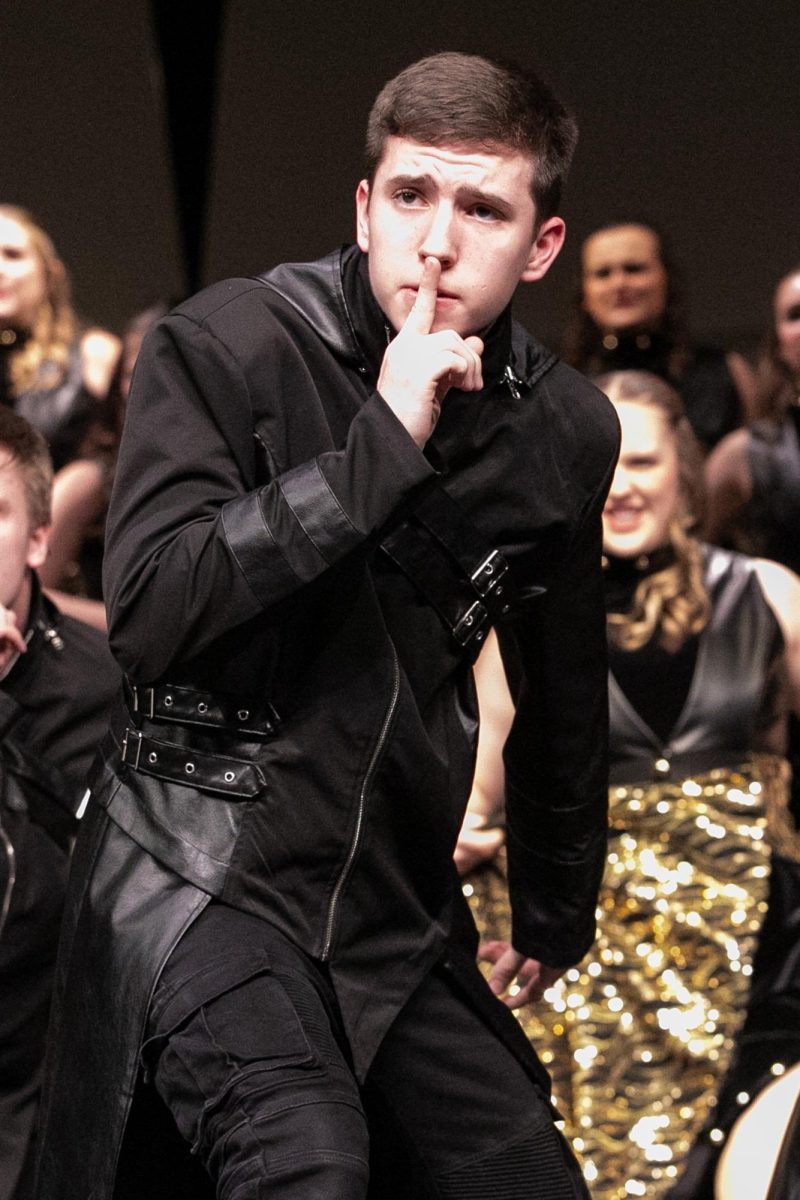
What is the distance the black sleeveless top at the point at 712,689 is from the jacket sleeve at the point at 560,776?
943 millimetres

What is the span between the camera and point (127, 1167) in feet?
5.57

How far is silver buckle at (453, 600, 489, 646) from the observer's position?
1774 millimetres

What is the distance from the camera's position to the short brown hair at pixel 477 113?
1696mm

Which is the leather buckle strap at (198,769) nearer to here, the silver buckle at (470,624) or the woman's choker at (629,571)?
the silver buckle at (470,624)

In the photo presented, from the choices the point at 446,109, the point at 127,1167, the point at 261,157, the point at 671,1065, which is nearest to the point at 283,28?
the point at 261,157

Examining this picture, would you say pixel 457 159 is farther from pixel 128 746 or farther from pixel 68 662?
pixel 68 662

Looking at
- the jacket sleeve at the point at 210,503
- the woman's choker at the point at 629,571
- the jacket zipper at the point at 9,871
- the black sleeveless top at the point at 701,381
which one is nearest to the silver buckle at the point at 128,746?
the jacket sleeve at the point at 210,503

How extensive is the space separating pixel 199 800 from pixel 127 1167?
1.17 feet

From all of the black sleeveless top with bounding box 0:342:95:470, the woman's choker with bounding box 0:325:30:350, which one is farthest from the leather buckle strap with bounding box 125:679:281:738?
the woman's choker with bounding box 0:325:30:350

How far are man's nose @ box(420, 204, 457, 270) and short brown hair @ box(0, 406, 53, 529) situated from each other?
34.6 inches

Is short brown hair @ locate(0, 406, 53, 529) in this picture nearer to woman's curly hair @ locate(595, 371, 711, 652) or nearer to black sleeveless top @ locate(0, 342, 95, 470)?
woman's curly hair @ locate(595, 371, 711, 652)

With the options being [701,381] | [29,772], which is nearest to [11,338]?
[701,381]

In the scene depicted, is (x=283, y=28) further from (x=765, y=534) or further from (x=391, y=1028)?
(x=391, y=1028)

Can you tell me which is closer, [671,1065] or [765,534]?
[671,1065]
